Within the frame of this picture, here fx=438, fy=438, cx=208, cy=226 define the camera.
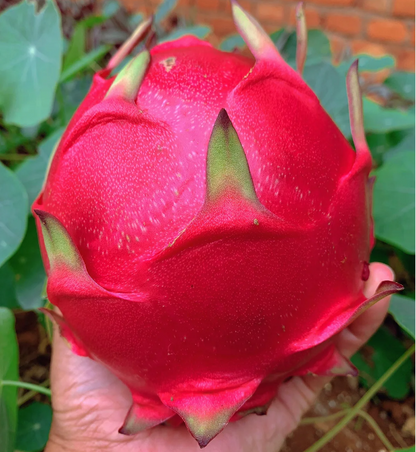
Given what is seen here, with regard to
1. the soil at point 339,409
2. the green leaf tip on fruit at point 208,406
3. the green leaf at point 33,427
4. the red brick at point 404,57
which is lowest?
the soil at point 339,409

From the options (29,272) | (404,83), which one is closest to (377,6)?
(404,83)

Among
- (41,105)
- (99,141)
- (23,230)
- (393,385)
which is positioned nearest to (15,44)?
(41,105)

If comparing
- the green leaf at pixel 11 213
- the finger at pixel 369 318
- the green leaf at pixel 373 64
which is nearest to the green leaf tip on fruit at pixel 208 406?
the finger at pixel 369 318

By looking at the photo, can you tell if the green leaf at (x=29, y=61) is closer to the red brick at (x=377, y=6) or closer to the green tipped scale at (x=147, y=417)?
the green tipped scale at (x=147, y=417)

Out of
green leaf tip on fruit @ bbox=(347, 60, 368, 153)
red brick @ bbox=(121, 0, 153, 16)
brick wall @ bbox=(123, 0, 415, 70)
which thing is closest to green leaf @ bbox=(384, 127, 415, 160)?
green leaf tip on fruit @ bbox=(347, 60, 368, 153)

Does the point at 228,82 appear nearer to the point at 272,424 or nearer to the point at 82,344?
the point at 82,344

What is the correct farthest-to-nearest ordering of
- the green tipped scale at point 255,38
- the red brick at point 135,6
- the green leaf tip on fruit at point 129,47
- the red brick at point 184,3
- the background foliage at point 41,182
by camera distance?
the red brick at point 135,6 → the red brick at point 184,3 → the background foliage at point 41,182 → the green leaf tip on fruit at point 129,47 → the green tipped scale at point 255,38
